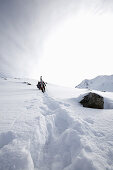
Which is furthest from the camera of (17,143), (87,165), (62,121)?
(62,121)

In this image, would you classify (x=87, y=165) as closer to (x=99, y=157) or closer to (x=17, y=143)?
(x=99, y=157)

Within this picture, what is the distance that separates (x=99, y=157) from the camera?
1.62 m

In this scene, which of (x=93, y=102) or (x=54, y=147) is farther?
(x=93, y=102)

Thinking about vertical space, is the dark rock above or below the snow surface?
above

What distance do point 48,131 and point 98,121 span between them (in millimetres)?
1728

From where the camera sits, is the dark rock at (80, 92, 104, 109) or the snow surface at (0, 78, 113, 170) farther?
the dark rock at (80, 92, 104, 109)

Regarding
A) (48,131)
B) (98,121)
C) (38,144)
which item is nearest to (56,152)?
(38,144)

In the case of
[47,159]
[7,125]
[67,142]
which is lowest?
[47,159]

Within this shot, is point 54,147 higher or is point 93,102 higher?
point 93,102

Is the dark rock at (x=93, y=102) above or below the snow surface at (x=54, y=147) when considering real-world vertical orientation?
above

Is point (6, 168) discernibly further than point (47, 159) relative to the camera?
No

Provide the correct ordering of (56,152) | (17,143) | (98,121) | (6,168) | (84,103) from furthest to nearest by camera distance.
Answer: (84,103) → (98,121) → (56,152) → (17,143) → (6,168)

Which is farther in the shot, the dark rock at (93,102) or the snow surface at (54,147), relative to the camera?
the dark rock at (93,102)

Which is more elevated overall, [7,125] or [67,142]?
[7,125]
